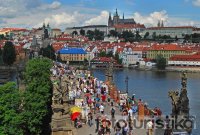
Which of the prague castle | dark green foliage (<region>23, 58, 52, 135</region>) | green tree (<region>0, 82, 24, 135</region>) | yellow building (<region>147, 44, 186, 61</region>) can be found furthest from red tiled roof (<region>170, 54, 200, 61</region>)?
green tree (<region>0, 82, 24, 135</region>)

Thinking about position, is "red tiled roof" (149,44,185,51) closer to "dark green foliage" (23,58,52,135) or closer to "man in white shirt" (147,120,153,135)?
"dark green foliage" (23,58,52,135)

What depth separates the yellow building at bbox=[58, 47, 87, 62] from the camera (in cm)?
8656

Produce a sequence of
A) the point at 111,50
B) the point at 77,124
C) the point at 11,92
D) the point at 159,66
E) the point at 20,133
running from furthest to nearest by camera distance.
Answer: the point at 111,50, the point at 159,66, the point at 11,92, the point at 20,133, the point at 77,124

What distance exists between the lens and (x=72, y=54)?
86875 millimetres

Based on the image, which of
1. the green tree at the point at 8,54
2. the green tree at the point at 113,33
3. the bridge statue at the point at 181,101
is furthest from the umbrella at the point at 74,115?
the green tree at the point at 113,33

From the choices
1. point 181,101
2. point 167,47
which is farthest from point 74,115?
point 167,47

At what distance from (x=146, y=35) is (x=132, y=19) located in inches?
979

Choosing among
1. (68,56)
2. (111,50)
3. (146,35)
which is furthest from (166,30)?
(68,56)

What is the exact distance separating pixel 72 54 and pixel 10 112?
244ft

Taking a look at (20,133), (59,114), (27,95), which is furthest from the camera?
(27,95)

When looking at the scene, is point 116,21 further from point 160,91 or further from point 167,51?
point 160,91

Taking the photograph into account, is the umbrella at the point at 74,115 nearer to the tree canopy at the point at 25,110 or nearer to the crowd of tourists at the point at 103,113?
the crowd of tourists at the point at 103,113

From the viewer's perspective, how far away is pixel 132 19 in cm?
14862

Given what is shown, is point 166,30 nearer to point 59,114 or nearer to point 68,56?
point 68,56
